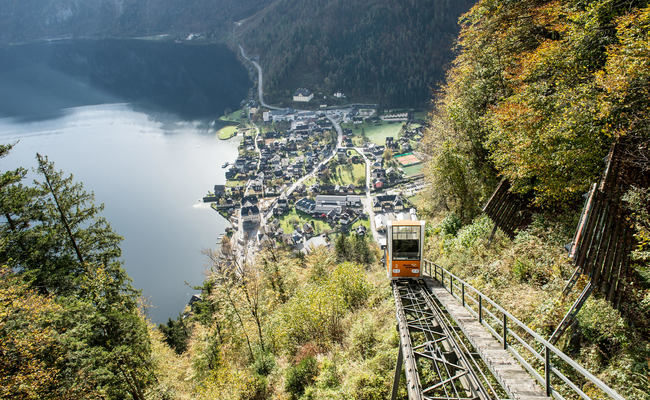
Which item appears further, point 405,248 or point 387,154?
point 387,154

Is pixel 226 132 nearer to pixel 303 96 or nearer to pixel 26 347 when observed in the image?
pixel 303 96

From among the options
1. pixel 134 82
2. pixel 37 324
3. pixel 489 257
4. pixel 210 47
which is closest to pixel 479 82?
pixel 489 257

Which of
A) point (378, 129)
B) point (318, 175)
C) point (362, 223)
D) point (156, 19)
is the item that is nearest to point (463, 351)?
point (362, 223)

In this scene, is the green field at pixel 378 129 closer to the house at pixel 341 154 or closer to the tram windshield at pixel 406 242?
the house at pixel 341 154

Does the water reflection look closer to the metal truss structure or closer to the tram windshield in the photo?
the tram windshield

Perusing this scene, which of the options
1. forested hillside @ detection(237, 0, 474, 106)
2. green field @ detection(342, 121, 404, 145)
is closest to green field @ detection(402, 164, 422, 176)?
green field @ detection(342, 121, 404, 145)
